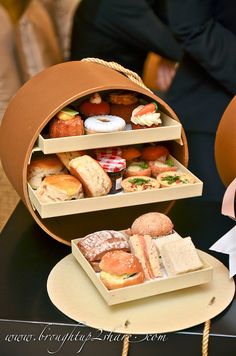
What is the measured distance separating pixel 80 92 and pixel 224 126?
0.31m

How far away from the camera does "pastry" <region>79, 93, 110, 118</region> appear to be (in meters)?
1.26

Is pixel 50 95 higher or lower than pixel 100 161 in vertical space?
higher

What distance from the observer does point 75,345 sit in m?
0.99

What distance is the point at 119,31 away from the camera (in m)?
2.77

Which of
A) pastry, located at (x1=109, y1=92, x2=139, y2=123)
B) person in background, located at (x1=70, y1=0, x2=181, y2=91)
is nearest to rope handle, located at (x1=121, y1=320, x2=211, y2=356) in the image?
pastry, located at (x1=109, y1=92, x2=139, y2=123)

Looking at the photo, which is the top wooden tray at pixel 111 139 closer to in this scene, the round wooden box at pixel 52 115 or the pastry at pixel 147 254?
the round wooden box at pixel 52 115

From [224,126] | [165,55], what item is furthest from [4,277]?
[165,55]

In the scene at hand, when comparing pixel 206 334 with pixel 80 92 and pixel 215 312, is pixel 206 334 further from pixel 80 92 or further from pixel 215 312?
pixel 80 92

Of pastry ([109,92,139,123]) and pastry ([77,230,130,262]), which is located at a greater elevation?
pastry ([109,92,139,123])

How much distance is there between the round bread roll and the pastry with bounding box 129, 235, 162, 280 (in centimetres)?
3

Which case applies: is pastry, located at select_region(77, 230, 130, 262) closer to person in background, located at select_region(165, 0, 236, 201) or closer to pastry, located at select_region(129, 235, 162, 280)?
pastry, located at select_region(129, 235, 162, 280)

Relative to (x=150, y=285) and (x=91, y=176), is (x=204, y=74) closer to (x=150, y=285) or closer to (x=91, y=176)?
(x=91, y=176)

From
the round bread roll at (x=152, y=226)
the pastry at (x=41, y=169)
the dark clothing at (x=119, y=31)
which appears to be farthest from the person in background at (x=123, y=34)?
the round bread roll at (x=152, y=226)

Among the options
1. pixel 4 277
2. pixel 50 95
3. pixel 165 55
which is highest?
pixel 50 95
